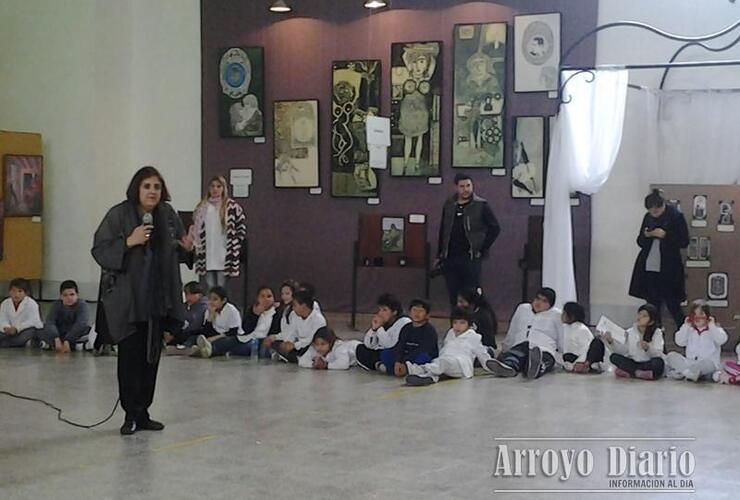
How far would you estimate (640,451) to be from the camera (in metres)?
6.73

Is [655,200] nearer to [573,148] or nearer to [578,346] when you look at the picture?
[573,148]

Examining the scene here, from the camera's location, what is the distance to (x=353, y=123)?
574 inches

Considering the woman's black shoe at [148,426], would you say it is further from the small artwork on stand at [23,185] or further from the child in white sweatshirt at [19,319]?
the small artwork on stand at [23,185]

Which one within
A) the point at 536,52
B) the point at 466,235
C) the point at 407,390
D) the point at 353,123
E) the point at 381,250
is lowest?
the point at 407,390

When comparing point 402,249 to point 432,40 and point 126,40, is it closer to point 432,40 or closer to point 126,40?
point 432,40

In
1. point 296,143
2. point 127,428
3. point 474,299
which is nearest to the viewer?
point 127,428

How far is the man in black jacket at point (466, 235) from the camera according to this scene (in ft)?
37.9

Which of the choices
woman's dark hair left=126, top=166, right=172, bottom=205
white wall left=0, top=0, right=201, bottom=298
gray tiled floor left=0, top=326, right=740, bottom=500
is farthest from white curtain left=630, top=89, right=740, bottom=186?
woman's dark hair left=126, top=166, right=172, bottom=205

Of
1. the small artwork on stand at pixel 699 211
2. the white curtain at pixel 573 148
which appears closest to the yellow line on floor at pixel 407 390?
the white curtain at pixel 573 148

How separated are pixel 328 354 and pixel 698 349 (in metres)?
3.42

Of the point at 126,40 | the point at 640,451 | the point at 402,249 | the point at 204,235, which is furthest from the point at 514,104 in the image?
the point at 640,451

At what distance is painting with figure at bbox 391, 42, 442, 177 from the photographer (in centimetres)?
1408

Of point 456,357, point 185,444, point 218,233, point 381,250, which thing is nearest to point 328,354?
point 456,357

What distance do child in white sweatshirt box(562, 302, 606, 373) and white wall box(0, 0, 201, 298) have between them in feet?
24.0
